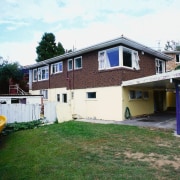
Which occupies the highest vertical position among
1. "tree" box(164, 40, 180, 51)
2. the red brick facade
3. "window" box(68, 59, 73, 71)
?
"tree" box(164, 40, 180, 51)

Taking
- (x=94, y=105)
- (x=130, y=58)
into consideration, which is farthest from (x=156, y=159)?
(x=130, y=58)

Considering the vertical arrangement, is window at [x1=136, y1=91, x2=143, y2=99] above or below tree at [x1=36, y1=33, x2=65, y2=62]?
below

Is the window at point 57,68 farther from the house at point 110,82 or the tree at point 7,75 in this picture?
the tree at point 7,75

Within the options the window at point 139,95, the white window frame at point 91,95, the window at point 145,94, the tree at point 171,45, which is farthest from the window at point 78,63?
the tree at point 171,45

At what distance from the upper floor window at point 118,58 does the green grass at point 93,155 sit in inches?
247

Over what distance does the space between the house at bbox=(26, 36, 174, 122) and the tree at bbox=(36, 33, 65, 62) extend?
17.6 meters

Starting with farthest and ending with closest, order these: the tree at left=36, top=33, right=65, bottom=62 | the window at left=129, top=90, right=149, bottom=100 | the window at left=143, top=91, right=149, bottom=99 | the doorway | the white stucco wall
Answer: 1. the tree at left=36, top=33, right=65, bottom=62
2. the doorway
3. the window at left=143, top=91, right=149, bottom=99
4. the window at left=129, top=90, right=149, bottom=100
5. the white stucco wall

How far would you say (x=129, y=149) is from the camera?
315 inches

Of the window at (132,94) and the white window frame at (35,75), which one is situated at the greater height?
the white window frame at (35,75)

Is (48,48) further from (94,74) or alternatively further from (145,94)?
(145,94)

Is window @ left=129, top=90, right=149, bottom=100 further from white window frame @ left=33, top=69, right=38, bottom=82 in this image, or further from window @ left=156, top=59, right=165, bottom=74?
white window frame @ left=33, top=69, right=38, bottom=82

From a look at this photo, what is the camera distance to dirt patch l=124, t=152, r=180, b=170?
629cm

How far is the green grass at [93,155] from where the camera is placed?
18.9 ft

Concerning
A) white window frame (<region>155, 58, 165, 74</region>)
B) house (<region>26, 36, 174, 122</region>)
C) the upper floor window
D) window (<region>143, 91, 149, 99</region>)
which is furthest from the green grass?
white window frame (<region>155, 58, 165, 74</region>)
